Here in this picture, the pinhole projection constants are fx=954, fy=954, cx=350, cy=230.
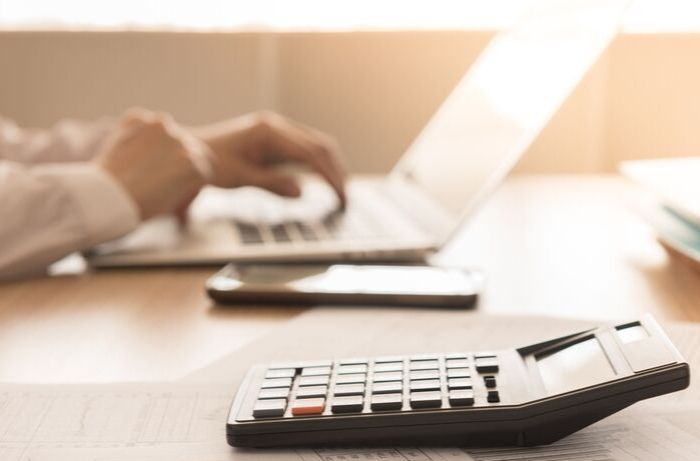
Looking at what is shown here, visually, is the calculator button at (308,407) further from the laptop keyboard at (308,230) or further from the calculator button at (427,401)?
the laptop keyboard at (308,230)

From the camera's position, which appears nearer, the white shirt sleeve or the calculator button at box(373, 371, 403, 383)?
the calculator button at box(373, 371, 403, 383)

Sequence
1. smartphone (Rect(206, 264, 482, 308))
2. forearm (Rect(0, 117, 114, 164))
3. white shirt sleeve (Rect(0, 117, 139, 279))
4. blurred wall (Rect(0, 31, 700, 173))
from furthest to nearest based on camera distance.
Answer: blurred wall (Rect(0, 31, 700, 173)) < forearm (Rect(0, 117, 114, 164)) < white shirt sleeve (Rect(0, 117, 139, 279)) < smartphone (Rect(206, 264, 482, 308))

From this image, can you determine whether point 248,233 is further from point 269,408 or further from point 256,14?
→ point 256,14

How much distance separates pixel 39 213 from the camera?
827 millimetres

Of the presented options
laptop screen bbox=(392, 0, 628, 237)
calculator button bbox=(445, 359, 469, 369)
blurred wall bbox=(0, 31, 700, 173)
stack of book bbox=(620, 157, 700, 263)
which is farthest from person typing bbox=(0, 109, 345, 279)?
blurred wall bbox=(0, 31, 700, 173)

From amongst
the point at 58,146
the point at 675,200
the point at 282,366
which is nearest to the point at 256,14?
the point at 58,146

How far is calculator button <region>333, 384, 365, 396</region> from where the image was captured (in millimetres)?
458

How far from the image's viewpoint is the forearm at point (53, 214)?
0.80m

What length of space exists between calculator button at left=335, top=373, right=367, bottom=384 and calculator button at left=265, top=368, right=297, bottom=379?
0.03 metres

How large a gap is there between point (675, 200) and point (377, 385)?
0.44m

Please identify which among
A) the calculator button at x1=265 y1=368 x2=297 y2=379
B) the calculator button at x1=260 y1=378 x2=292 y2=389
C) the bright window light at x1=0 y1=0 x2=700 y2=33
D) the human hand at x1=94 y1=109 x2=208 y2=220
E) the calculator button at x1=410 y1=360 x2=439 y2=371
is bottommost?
the calculator button at x1=260 y1=378 x2=292 y2=389

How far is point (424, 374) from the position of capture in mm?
477

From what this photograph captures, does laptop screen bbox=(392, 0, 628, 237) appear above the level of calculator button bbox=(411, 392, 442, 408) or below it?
above

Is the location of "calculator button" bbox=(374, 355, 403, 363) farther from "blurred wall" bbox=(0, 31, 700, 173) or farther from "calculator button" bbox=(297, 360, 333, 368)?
"blurred wall" bbox=(0, 31, 700, 173)
